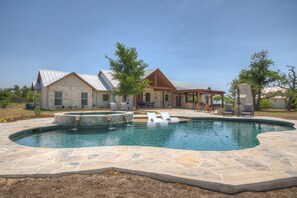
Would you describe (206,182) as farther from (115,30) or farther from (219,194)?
(115,30)

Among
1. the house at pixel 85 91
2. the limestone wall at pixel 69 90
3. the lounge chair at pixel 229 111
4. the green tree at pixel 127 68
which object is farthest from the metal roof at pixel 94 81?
the lounge chair at pixel 229 111

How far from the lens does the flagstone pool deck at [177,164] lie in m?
3.06

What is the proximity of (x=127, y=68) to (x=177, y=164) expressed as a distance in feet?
61.5

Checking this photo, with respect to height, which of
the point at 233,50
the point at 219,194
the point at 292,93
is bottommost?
the point at 219,194

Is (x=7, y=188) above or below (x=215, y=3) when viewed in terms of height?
below

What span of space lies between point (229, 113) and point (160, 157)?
50.1ft

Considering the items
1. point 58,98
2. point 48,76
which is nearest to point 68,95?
point 58,98

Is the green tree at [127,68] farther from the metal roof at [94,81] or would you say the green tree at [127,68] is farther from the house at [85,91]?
the metal roof at [94,81]

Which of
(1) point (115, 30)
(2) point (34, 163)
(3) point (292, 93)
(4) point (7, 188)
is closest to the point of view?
(4) point (7, 188)

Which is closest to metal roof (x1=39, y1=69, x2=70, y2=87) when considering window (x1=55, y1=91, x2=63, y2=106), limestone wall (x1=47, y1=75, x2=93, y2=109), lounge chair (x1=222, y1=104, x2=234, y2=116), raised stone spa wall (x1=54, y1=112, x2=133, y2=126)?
limestone wall (x1=47, y1=75, x2=93, y2=109)

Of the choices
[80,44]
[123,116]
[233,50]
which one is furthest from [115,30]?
[233,50]

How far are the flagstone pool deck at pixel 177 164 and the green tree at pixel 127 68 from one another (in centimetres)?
1575

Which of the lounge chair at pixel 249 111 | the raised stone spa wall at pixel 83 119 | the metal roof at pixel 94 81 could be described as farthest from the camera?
the metal roof at pixel 94 81

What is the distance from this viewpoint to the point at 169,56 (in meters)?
22.5
